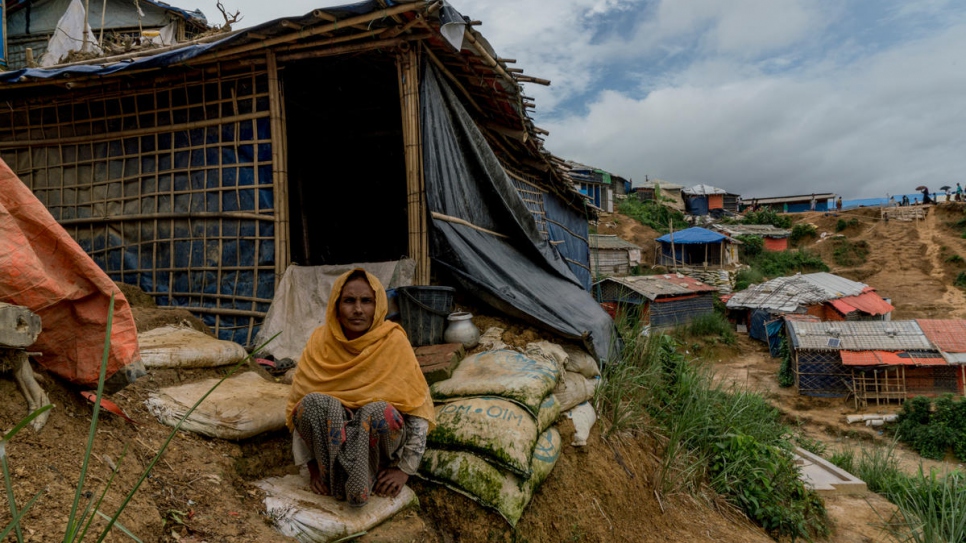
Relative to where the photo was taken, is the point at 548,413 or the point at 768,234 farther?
the point at 768,234

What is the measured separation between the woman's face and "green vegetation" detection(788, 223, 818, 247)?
32.8 meters

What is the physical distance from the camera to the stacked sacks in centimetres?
252

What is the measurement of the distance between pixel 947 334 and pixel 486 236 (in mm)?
14046

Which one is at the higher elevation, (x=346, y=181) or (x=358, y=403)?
(x=346, y=181)

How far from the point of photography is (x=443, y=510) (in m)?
2.51

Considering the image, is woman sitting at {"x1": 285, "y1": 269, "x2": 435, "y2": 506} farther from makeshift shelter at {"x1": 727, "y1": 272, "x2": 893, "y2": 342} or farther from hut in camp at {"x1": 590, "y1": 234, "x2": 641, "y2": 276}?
hut in camp at {"x1": 590, "y1": 234, "x2": 641, "y2": 276}

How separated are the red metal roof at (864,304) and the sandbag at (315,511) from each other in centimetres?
1900

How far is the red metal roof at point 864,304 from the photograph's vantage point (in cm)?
1712

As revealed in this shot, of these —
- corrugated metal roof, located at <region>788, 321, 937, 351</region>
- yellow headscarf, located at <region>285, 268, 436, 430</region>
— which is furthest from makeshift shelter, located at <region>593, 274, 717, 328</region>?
yellow headscarf, located at <region>285, 268, 436, 430</region>

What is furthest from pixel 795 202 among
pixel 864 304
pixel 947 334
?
pixel 947 334

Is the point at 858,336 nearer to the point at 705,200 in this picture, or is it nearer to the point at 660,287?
the point at 660,287

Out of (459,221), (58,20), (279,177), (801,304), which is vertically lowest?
(801,304)

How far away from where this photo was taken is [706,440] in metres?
4.10

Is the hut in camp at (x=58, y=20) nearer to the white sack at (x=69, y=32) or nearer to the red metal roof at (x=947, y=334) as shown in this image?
the white sack at (x=69, y=32)
